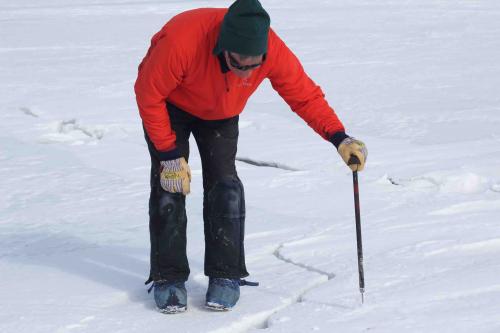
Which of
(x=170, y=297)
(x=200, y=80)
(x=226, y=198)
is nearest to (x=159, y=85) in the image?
(x=200, y=80)

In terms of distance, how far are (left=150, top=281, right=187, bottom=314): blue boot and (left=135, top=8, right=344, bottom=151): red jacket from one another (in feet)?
1.84

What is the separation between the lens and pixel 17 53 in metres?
12.4

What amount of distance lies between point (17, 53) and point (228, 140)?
914 cm

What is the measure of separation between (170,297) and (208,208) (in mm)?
397

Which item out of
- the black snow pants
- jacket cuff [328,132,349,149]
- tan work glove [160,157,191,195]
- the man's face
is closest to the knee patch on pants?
the black snow pants

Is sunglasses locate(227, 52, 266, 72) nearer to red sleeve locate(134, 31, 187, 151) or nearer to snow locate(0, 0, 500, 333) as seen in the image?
red sleeve locate(134, 31, 187, 151)

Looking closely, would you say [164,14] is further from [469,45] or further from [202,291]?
[202,291]

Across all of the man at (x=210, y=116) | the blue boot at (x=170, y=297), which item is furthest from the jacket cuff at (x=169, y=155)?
the blue boot at (x=170, y=297)

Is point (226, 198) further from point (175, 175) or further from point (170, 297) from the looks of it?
point (170, 297)

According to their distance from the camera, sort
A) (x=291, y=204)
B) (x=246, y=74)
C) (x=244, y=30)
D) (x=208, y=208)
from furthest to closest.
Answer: (x=291, y=204), (x=208, y=208), (x=246, y=74), (x=244, y=30)

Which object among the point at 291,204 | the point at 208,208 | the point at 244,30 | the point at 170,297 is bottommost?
the point at 291,204

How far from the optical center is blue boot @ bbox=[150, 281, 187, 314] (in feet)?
12.1

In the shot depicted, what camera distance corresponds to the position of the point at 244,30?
3285 millimetres

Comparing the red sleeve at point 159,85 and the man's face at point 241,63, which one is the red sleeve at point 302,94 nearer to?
the man's face at point 241,63
